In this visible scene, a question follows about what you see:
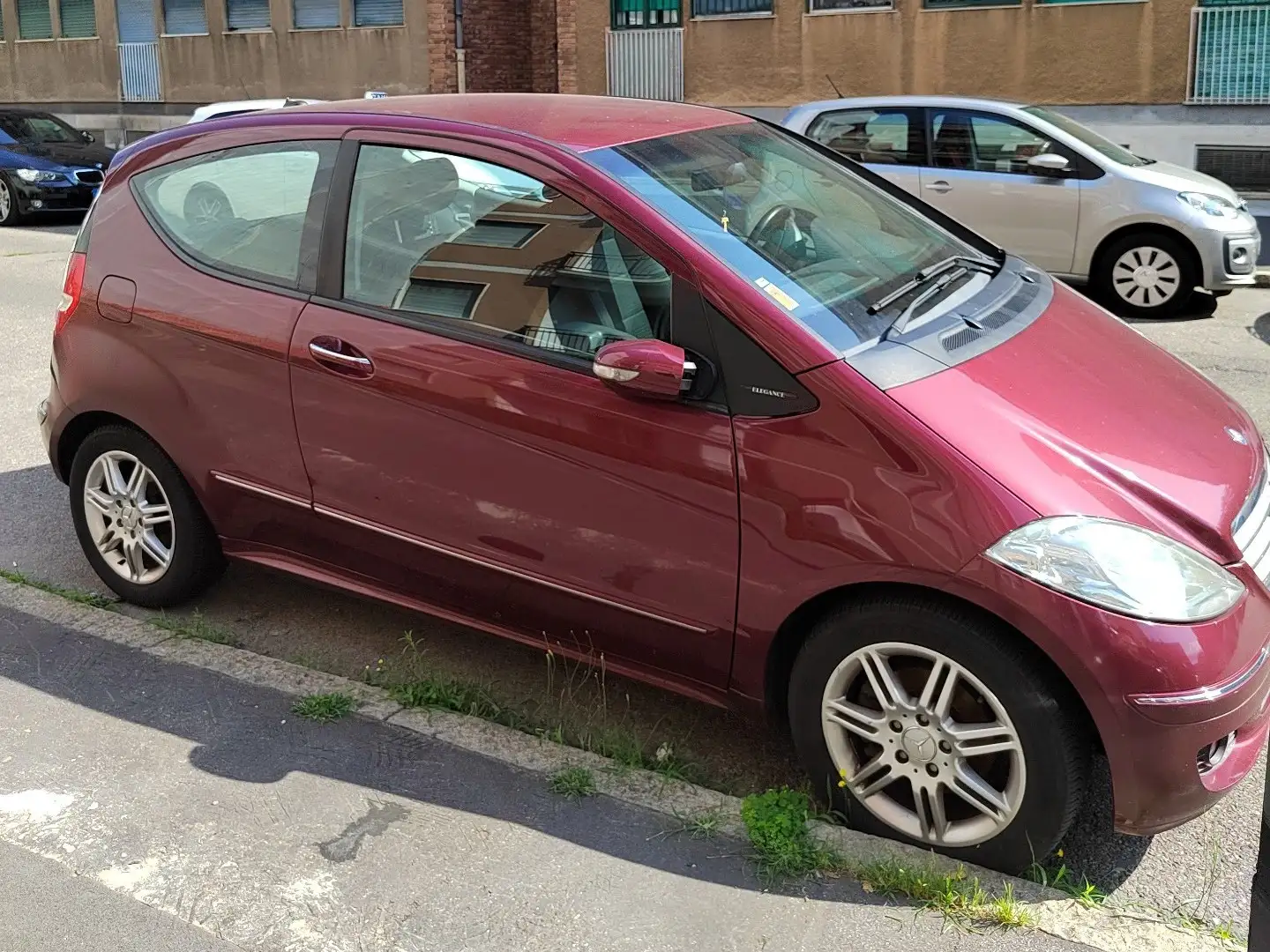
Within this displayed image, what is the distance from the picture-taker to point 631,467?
3293 millimetres

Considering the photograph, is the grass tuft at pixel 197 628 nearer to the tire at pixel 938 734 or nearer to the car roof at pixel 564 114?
the car roof at pixel 564 114

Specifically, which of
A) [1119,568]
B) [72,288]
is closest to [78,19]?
[72,288]

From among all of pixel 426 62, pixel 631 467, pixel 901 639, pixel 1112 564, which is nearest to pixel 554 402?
pixel 631 467

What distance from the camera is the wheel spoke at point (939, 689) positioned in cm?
294

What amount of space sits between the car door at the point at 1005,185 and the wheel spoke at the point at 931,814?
7615 mm

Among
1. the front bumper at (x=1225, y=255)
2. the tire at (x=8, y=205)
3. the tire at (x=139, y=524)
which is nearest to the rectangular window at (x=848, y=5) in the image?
the front bumper at (x=1225, y=255)

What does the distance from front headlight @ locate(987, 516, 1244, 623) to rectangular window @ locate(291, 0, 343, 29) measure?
75.1ft

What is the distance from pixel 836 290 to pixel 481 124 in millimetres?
1123

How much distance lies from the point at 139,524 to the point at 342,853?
178 centimetres

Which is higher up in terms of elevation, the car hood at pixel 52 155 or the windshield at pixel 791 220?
the car hood at pixel 52 155

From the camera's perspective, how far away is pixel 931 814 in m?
3.11

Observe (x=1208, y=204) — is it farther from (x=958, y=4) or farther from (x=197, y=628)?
(x=958, y=4)

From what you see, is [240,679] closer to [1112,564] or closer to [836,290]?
[836,290]

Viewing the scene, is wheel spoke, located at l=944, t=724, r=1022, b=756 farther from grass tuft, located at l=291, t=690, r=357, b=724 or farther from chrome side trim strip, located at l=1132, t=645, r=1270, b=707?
grass tuft, located at l=291, t=690, r=357, b=724
